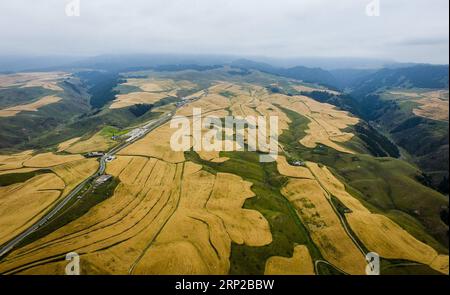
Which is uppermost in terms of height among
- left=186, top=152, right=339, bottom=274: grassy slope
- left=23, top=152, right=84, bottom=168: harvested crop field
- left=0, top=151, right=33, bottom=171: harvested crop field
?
left=23, top=152, right=84, bottom=168: harvested crop field

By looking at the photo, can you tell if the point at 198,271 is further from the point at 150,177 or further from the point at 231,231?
the point at 150,177

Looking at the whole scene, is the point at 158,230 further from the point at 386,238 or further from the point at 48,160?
the point at 48,160

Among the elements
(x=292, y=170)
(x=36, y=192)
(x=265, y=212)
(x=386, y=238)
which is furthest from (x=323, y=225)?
(x=36, y=192)

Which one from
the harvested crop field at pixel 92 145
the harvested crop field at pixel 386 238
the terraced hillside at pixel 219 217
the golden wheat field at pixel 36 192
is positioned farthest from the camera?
the harvested crop field at pixel 92 145

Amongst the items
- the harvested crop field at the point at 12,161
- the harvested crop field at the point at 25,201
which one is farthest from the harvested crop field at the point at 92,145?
the harvested crop field at the point at 25,201

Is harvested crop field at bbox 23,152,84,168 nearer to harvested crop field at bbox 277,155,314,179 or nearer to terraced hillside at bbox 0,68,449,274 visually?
terraced hillside at bbox 0,68,449,274

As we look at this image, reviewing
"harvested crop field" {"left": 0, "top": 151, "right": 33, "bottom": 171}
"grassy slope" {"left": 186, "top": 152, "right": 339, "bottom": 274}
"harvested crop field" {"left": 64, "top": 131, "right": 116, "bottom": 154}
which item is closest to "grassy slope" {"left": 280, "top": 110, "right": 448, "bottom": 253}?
"grassy slope" {"left": 186, "top": 152, "right": 339, "bottom": 274}

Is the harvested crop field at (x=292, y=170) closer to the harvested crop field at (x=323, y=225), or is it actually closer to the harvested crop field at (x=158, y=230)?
the harvested crop field at (x=323, y=225)

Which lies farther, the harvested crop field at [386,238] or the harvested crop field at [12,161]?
the harvested crop field at [12,161]

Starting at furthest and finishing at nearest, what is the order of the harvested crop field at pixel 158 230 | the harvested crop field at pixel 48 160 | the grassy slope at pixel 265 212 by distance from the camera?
the harvested crop field at pixel 48 160 → the grassy slope at pixel 265 212 → the harvested crop field at pixel 158 230

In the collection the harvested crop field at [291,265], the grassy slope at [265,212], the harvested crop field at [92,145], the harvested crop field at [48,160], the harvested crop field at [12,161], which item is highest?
the harvested crop field at [92,145]
